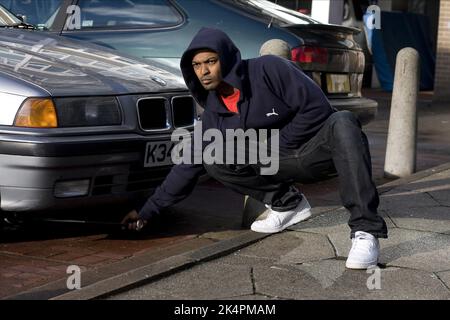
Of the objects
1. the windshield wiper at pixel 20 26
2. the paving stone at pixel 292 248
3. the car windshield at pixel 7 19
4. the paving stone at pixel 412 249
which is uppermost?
the car windshield at pixel 7 19

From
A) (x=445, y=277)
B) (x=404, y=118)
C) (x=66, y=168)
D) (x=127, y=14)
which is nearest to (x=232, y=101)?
(x=66, y=168)

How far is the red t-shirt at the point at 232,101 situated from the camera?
503 cm

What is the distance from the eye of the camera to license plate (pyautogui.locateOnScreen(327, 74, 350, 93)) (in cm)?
751

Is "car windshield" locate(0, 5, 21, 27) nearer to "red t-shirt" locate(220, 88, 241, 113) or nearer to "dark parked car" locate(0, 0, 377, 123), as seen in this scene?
"dark parked car" locate(0, 0, 377, 123)

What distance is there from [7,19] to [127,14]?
103cm

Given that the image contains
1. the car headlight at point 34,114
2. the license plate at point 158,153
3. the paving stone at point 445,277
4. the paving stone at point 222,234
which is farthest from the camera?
the paving stone at point 222,234

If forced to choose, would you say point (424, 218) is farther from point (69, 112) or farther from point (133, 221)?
point (69, 112)

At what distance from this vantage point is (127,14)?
7.23 m

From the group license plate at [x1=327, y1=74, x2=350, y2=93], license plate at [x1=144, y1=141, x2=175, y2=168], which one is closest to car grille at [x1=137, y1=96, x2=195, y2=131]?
license plate at [x1=144, y1=141, x2=175, y2=168]

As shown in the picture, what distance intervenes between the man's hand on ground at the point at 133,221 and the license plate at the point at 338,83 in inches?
110

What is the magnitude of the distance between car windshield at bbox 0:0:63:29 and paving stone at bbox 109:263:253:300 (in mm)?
2914
